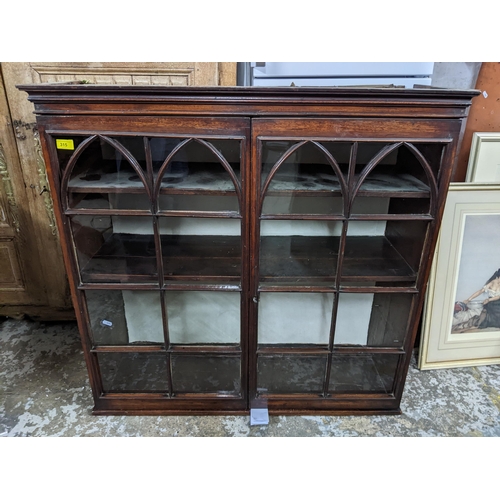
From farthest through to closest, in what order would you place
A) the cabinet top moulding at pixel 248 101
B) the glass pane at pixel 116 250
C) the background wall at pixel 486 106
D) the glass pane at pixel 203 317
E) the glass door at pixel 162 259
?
the background wall at pixel 486 106, the glass pane at pixel 203 317, the glass pane at pixel 116 250, the glass door at pixel 162 259, the cabinet top moulding at pixel 248 101

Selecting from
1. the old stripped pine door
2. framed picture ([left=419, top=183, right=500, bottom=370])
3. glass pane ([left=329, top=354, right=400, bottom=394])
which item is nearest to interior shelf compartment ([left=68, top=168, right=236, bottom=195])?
the old stripped pine door

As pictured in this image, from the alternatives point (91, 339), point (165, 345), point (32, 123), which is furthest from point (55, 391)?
point (32, 123)

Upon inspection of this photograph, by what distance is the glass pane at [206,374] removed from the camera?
158 cm

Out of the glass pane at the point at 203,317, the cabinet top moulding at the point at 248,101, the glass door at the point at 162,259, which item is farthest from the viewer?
the glass pane at the point at 203,317

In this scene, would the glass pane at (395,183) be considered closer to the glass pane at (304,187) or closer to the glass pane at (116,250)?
the glass pane at (304,187)

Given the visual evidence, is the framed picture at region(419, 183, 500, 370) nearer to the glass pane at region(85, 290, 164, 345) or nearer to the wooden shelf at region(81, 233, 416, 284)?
the wooden shelf at region(81, 233, 416, 284)

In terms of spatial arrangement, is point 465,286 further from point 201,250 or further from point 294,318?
point 201,250

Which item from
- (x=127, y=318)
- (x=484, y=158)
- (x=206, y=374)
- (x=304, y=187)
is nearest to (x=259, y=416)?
(x=206, y=374)

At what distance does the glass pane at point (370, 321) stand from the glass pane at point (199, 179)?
62 cm

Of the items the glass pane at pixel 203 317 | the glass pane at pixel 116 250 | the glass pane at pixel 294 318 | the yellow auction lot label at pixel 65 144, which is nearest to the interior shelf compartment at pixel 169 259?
the glass pane at pixel 116 250

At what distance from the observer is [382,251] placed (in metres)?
1.49

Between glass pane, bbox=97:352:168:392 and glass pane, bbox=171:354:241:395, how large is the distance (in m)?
0.06

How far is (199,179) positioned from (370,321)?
891 mm

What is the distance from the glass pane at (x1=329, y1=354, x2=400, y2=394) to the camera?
159 centimetres
